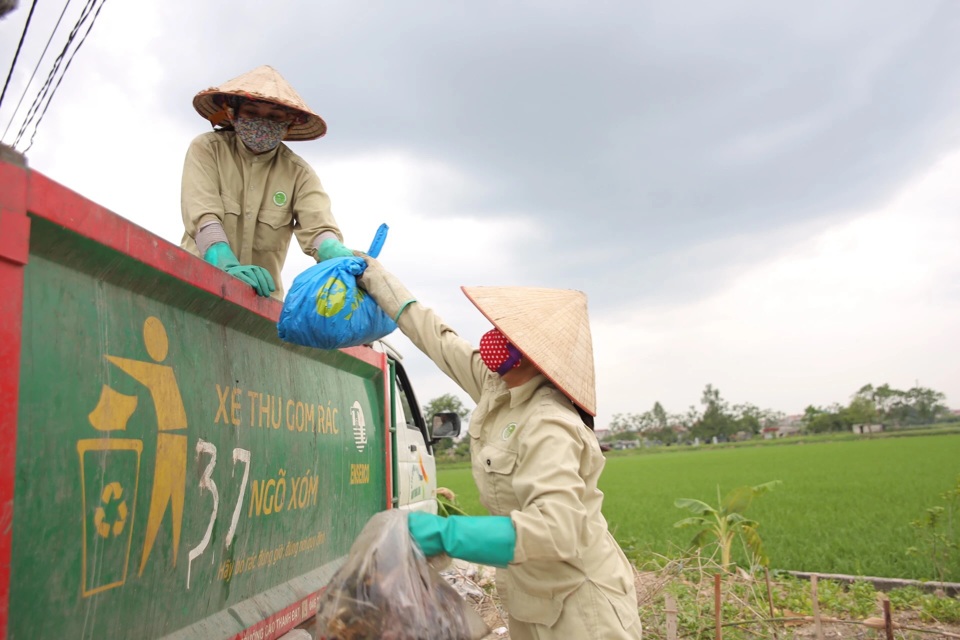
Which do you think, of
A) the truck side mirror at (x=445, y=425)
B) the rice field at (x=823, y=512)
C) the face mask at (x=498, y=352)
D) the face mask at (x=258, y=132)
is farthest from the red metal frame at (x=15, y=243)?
the rice field at (x=823, y=512)

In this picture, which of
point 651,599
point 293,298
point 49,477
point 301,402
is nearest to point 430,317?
point 293,298

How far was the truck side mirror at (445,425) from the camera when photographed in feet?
16.3

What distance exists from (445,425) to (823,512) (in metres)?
8.44

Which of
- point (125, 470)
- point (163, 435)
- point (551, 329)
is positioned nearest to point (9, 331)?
point (125, 470)

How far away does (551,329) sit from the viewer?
197cm

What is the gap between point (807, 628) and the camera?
15.4ft

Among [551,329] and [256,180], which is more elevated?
[256,180]

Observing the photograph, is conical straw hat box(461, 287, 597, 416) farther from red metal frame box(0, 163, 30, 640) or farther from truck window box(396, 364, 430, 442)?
truck window box(396, 364, 430, 442)

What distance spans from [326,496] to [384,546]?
4.85 ft

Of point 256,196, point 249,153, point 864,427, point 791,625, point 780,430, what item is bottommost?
point 791,625

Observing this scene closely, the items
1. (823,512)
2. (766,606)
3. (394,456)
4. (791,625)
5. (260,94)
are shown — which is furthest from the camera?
(823,512)

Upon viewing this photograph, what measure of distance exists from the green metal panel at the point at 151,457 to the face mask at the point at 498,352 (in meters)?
0.77

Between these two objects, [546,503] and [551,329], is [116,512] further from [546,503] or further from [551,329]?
[551,329]

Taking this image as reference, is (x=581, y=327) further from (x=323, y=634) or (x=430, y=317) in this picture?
(x=323, y=634)
